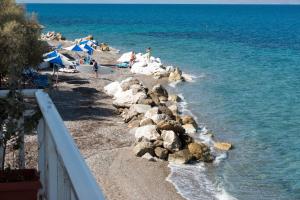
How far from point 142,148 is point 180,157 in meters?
1.40

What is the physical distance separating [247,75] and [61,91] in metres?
20.0

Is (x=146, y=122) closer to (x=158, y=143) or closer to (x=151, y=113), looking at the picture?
(x=151, y=113)

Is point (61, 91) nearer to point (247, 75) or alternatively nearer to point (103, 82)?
point (103, 82)

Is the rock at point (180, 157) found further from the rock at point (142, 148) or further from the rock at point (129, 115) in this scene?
the rock at point (129, 115)

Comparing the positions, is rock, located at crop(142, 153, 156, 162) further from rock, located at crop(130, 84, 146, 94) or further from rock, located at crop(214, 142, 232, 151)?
rock, located at crop(130, 84, 146, 94)

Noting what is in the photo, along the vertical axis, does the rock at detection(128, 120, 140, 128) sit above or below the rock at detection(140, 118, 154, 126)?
below

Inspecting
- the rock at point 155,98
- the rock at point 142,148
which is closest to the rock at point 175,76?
the rock at point 155,98

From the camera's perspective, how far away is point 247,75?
42.5 m

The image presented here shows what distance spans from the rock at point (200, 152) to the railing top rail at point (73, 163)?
13.7m

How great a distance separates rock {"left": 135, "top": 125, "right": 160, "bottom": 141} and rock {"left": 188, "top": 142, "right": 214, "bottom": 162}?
137 centimetres

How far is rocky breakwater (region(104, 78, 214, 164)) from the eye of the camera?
17.2m

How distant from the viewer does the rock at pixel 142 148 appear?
672 inches

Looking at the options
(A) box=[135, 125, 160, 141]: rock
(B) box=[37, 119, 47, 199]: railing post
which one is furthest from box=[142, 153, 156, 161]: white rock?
(B) box=[37, 119, 47, 199]: railing post

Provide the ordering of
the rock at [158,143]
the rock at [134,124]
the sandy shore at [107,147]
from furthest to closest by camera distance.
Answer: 1. the rock at [134,124]
2. the rock at [158,143]
3. the sandy shore at [107,147]
